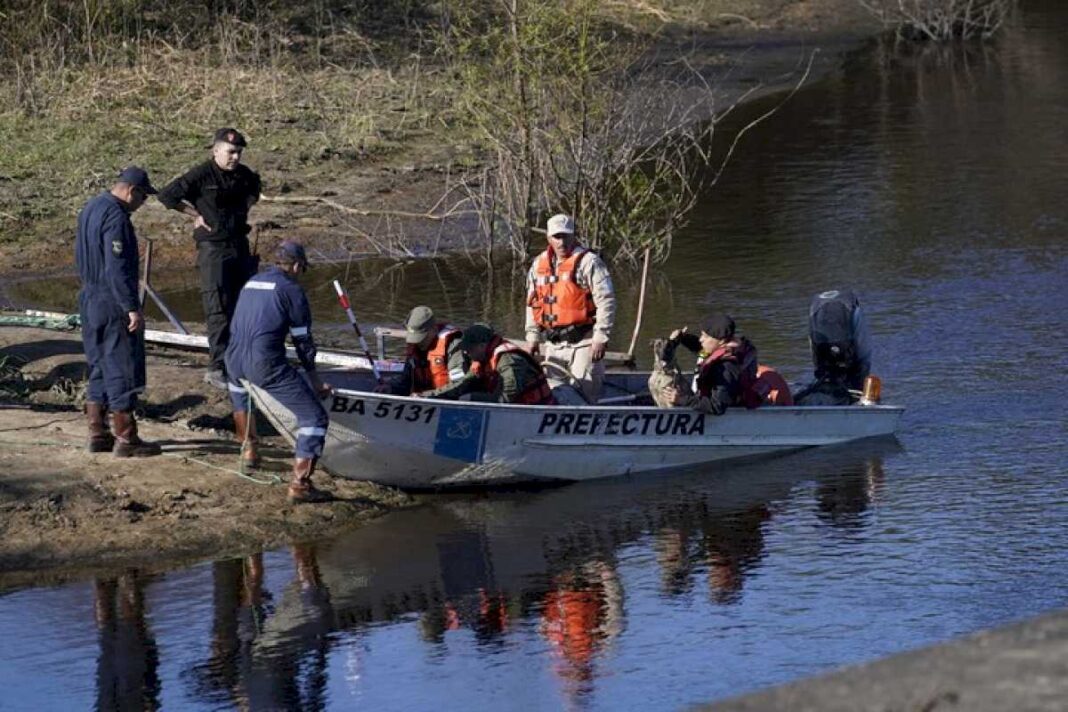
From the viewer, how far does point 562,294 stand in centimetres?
1384

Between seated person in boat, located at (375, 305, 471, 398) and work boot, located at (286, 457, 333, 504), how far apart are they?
3.07ft

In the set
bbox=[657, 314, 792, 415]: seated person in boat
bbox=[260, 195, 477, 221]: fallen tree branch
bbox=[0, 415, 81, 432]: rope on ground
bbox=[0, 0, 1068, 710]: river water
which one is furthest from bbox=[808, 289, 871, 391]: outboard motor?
bbox=[260, 195, 477, 221]: fallen tree branch

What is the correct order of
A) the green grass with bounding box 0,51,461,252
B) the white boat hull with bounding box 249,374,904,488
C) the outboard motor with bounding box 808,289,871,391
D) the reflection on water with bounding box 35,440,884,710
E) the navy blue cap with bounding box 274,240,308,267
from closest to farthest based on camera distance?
the reflection on water with bounding box 35,440,884,710
the navy blue cap with bounding box 274,240,308,267
the white boat hull with bounding box 249,374,904,488
the outboard motor with bounding box 808,289,871,391
the green grass with bounding box 0,51,461,252

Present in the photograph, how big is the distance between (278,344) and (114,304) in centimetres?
117

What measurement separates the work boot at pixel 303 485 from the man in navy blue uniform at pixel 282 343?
0.06 ft

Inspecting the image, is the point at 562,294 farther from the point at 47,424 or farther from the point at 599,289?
the point at 47,424

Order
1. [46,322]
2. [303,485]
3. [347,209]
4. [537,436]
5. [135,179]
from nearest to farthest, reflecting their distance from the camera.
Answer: [135,179] → [303,485] → [537,436] → [46,322] → [347,209]

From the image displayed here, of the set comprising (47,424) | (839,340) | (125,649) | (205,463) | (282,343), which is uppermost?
(282,343)

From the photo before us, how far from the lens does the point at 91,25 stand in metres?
26.7

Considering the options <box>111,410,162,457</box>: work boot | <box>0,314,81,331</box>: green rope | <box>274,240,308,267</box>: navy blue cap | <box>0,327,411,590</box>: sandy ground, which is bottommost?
<box>0,327,411,590</box>: sandy ground

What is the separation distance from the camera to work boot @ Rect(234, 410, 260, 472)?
42.2 feet

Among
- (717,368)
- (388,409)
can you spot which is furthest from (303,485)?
(717,368)

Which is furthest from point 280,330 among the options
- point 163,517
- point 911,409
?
point 911,409

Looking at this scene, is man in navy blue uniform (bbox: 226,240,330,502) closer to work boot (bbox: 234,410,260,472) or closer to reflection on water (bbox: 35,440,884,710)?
work boot (bbox: 234,410,260,472)
